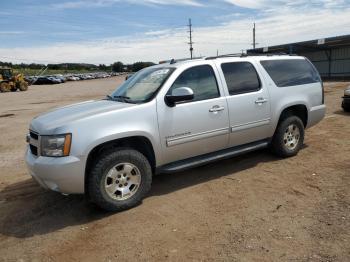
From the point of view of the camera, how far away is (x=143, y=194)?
4.79 meters

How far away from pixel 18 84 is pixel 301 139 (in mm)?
40798

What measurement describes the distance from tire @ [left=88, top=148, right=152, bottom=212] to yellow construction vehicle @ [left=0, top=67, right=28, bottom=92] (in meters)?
40.0

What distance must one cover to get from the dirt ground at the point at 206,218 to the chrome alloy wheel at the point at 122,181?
25 cm

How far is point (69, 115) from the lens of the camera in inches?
184

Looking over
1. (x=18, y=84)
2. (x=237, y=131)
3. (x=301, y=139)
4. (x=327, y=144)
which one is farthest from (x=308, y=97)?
(x=18, y=84)

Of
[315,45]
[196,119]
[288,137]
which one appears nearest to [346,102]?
[288,137]

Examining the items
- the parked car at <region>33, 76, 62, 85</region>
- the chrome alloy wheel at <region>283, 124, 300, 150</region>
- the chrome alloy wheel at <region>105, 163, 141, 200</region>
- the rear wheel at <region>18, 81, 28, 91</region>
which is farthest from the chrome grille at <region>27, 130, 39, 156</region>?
the parked car at <region>33, 76, 62, 85</region>

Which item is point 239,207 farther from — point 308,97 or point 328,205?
point 308,97

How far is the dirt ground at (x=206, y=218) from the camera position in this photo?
3.59 meters

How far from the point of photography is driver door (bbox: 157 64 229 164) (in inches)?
193

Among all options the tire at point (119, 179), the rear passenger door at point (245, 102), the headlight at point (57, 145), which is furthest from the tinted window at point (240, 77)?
the headlight at point (57, 145)

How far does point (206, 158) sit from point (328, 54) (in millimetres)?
32412

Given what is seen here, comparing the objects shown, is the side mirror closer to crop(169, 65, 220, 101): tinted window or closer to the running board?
crop(169, 65, 220, 101): tinted window

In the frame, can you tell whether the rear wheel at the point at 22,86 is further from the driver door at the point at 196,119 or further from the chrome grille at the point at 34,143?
the driver door at the point at 196,119
